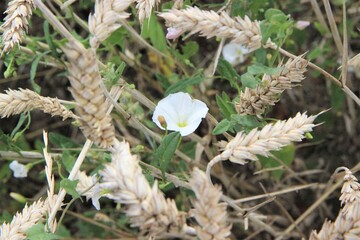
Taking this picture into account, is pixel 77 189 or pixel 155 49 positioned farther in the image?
pixel 155 49

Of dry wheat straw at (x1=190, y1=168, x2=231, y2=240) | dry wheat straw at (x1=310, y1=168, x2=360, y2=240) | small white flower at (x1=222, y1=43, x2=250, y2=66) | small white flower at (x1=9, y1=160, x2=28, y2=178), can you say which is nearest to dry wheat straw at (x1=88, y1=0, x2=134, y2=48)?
dry wheat straw at (x1=190, y1=168, x2=231, y2=240)

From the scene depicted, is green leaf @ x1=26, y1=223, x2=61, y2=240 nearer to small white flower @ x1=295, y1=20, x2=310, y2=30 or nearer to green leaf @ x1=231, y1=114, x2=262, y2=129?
green leaf @ x1=231, y1=114, x2=262, y2=129

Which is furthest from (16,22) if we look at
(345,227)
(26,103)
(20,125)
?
(345,227)

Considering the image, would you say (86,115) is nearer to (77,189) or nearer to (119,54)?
(77,189)

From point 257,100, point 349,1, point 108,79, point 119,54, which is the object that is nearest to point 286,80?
point 257,100

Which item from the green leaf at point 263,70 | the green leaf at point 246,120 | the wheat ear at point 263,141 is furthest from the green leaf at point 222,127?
the wheat ear at point 263,141

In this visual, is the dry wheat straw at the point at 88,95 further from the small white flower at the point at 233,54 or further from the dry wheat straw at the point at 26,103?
the small white flower at the point at 233,54
